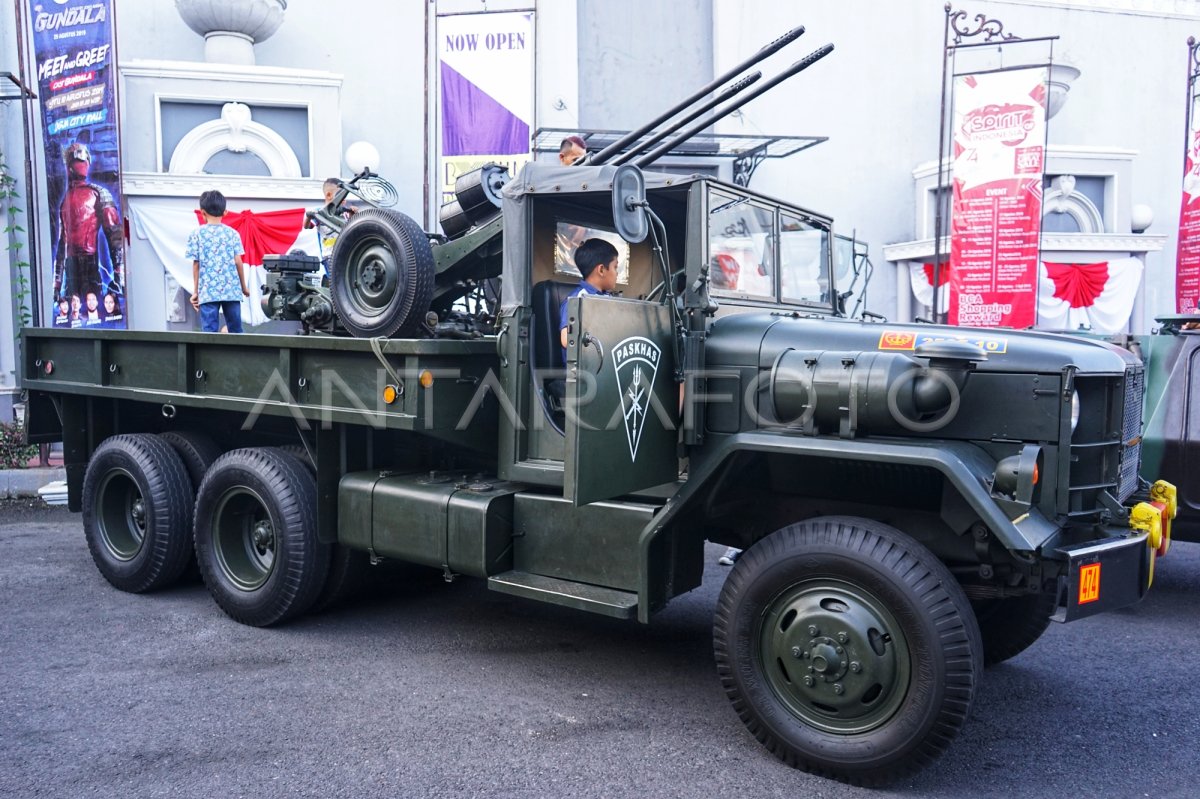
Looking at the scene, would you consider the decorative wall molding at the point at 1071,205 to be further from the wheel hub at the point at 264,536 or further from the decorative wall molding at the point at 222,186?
the wheel hub at the point at 264,536

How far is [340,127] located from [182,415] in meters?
7.73

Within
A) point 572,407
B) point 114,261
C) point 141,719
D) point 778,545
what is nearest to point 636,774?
point 778,545

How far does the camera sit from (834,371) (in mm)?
3746

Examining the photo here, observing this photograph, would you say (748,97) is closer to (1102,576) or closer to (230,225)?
(1102,576)

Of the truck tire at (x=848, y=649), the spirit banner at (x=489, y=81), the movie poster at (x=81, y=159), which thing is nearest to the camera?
the truck tire at (x=848, y=649)

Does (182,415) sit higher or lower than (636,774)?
higher

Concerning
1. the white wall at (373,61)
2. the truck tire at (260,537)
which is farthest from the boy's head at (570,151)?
the white wall at (373,61)

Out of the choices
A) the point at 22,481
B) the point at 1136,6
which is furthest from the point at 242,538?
the point at 1136,6

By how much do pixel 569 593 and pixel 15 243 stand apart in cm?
1034

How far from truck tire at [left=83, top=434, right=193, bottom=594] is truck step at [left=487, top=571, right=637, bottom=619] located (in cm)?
240

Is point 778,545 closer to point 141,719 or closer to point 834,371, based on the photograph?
point 834,371

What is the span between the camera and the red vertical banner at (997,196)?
11328 millimetres

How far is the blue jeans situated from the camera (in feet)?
23.5

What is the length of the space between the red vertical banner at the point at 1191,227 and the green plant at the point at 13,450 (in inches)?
525
